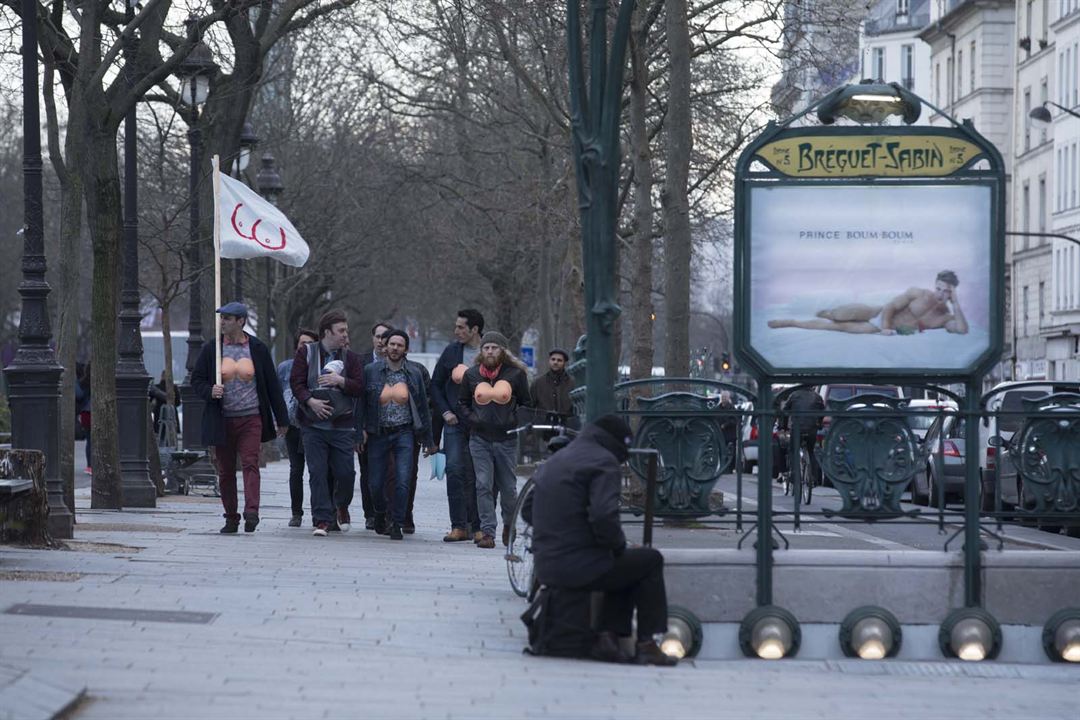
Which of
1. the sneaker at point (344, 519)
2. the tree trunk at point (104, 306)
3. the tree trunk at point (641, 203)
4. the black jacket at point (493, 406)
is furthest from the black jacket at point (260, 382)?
the tree trunk at point (641, 203)

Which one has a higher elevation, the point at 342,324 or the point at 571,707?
the point at 342,324

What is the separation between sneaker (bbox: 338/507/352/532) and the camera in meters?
17.1

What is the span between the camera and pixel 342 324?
1623 cm

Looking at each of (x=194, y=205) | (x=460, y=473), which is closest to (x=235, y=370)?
(x=460, y=473)

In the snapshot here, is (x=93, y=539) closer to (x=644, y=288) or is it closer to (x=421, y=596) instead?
(x=421, y=596)

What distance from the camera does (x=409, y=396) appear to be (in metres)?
16.3

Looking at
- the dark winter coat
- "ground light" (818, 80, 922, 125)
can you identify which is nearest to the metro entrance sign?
"ground light" (818, 80, 922, 125)

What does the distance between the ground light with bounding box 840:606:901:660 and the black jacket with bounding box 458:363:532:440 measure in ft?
17.3

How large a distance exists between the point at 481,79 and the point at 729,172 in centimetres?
629

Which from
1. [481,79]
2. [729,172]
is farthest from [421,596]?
[481,79]

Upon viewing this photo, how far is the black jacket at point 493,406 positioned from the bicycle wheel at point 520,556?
3.34m

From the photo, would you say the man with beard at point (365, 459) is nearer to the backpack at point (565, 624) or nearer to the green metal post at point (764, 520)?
the green metal post at point (764, 520)

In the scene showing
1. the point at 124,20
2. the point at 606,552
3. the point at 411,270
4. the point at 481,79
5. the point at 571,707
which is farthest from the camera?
the point at 411,270

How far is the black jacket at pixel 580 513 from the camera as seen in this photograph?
947 centimetres
